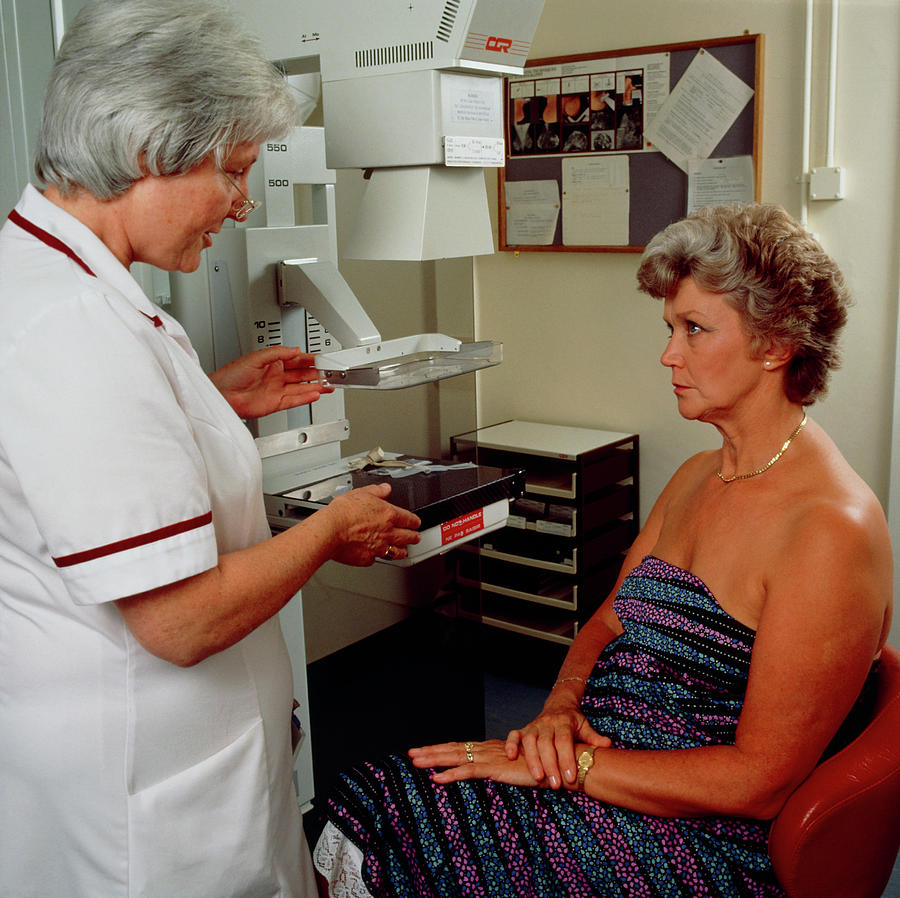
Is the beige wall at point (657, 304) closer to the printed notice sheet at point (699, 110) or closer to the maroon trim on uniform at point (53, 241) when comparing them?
the printed notice sheet at point (699, 110)

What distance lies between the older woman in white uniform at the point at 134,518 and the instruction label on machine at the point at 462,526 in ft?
1.28

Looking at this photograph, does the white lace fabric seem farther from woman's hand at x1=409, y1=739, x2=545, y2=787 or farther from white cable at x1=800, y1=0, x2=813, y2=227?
Answer: white cable at x1=800, y1=0, x2=813, y2=227

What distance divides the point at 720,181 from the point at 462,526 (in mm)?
1564

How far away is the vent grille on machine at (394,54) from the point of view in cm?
141

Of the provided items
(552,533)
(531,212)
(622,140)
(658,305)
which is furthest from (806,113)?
(552,533)

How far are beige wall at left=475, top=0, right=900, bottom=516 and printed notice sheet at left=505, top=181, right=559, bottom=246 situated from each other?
0.22 feet

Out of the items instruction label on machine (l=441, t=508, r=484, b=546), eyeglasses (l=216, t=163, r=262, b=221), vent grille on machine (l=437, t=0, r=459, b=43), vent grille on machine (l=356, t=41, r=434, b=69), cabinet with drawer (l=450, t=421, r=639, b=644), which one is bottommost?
cabinet with drawer (l=450, t=421, r=639, b=644)

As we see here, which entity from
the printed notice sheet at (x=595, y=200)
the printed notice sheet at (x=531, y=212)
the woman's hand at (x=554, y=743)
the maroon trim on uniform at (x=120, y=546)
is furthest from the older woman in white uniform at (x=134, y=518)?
the printed notice sheet at (x=531, y=212)

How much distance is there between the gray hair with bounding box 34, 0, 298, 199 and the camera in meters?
0.98

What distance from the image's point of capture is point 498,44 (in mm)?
1448

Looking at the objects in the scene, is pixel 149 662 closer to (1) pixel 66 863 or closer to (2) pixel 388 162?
(1) pixel 66 863

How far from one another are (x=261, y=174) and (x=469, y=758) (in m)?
1.01

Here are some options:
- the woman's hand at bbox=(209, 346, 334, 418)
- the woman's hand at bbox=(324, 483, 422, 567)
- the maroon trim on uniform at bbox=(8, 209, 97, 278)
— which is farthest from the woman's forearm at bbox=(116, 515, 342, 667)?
the woman's hand at bbox=(209, 346, 334, 418)

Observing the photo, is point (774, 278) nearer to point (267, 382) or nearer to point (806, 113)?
point (267, 382)
